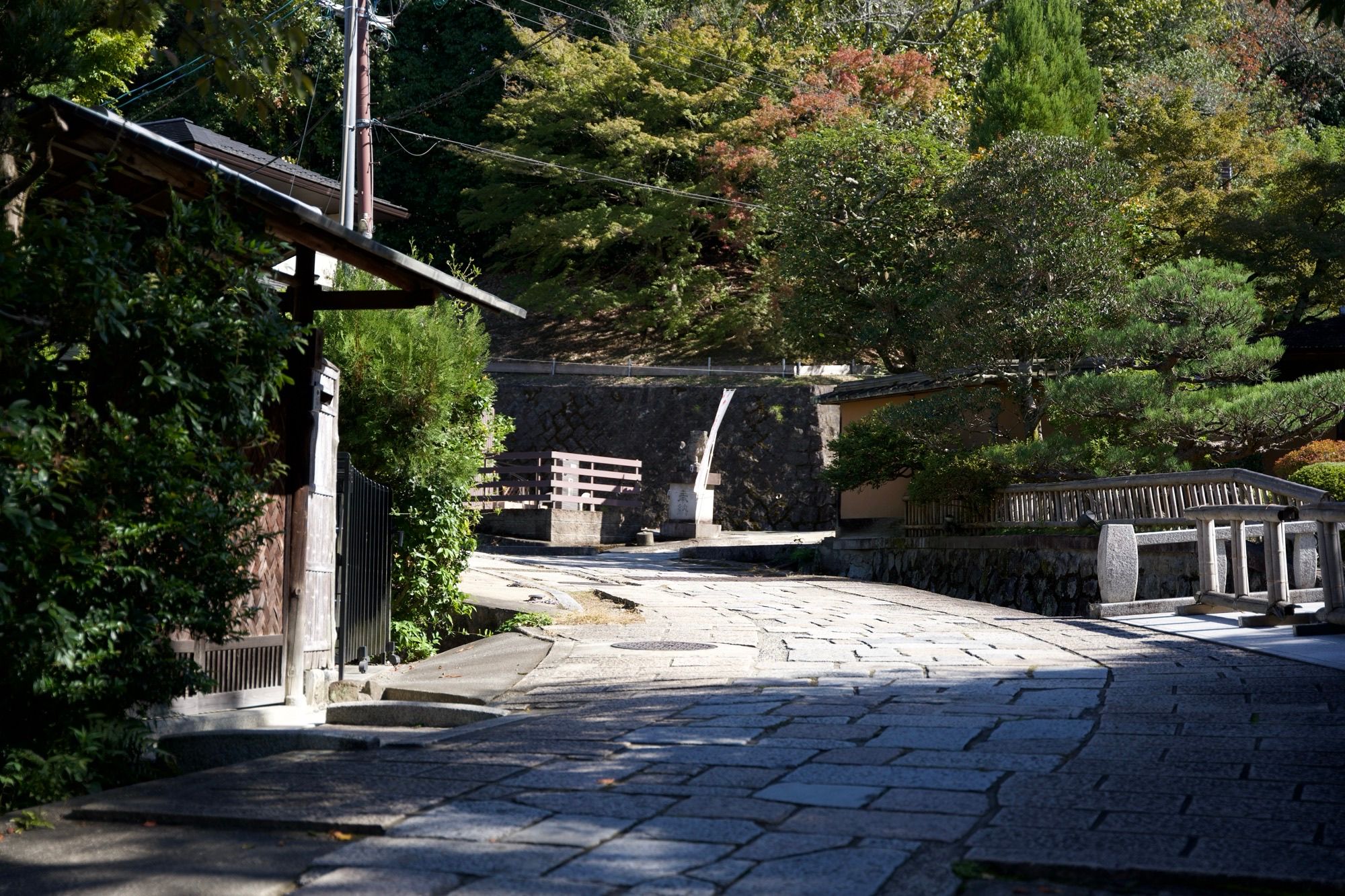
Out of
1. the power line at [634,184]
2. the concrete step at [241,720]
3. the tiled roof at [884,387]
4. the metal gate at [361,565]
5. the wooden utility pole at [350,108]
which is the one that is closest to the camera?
the concrete step at [241,720]

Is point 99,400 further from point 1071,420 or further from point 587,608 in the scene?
point 1071,420

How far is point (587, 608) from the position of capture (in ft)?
43.7

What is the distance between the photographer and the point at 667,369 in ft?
116

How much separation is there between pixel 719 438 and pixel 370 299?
2455 centimetres

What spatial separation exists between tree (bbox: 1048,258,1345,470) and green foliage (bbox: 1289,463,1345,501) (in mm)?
658

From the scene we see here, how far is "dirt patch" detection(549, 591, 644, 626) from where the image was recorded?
12.0 meters

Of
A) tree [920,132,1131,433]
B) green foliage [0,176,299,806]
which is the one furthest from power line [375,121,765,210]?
green foliage [0,176,299,806]

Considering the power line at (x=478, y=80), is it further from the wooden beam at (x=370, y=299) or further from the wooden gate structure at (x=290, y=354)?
the wooden gate structure at (x=290, y=354)

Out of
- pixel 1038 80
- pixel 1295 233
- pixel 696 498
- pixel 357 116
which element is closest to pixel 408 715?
pixel 357 116

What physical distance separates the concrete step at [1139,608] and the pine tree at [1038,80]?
2044cm

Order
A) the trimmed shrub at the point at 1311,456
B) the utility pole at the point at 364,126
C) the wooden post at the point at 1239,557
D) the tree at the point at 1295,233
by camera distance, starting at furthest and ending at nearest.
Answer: the tree at the point at 1295,233 → the trimmed shrub at the point at 1311,456 → the utility pole at the point at 364,126 → the wooden post at the point at 1239,557

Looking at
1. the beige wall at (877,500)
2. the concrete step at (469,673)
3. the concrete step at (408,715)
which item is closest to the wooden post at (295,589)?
the concrete step at (408,715)

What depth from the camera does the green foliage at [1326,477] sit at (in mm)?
15508

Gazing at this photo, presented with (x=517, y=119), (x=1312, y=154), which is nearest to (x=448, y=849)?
(x=1312, y=154)
